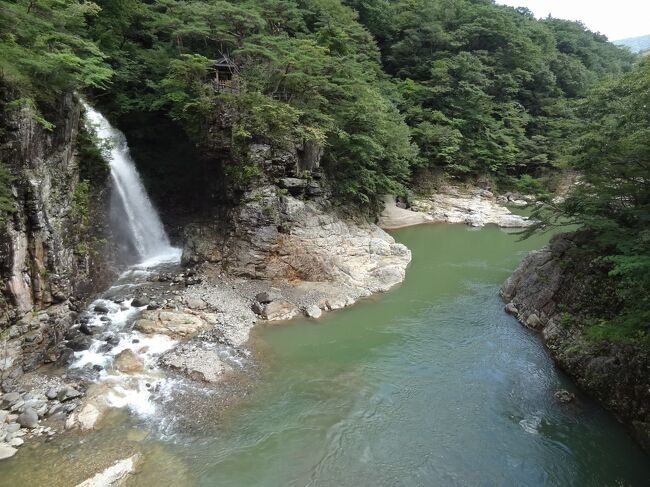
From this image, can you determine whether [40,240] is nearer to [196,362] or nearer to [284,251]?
[196,362]

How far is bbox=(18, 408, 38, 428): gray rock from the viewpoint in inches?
380

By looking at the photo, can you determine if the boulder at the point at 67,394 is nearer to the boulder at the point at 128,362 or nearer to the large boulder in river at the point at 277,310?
the boulder at the point at 128,362

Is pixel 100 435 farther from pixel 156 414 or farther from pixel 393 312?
pixel 393 312

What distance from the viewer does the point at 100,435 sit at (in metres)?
9.65

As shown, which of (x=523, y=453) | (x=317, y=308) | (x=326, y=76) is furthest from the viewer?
(x=326, y=76)

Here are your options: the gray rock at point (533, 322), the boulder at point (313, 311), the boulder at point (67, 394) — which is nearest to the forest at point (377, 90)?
the gray rock at point (533, 322)

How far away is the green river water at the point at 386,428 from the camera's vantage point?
881cm

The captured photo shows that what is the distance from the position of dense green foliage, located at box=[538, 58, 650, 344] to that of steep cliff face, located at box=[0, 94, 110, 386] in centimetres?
1470

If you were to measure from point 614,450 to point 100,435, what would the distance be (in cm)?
1183

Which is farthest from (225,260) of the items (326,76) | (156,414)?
(326,76)

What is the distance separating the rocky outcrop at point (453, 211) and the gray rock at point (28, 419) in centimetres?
2270

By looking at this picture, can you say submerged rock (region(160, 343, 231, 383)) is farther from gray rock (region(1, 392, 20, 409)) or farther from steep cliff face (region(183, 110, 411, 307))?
steep cliff face (region(183, 110, 411, 307))

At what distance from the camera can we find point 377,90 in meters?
29.4

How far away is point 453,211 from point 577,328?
21098mm
